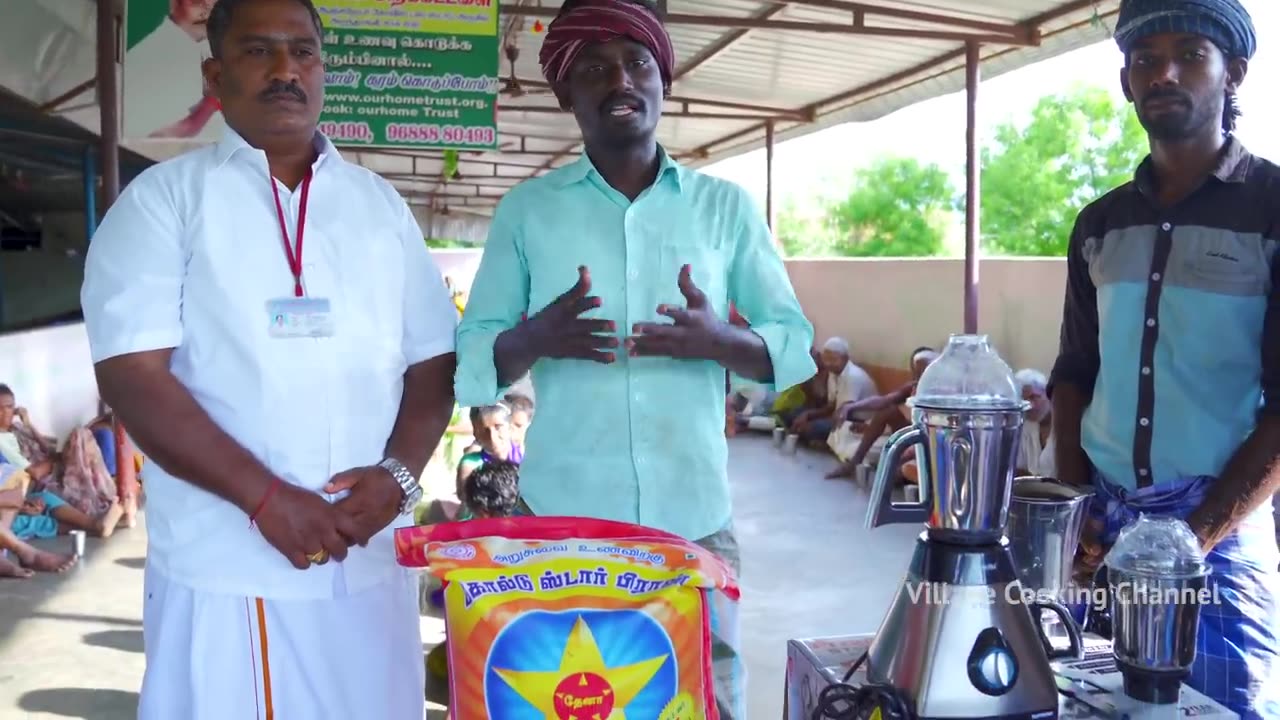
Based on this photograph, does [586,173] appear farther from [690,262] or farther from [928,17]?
[928,17]

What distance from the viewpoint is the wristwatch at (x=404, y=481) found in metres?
1.54

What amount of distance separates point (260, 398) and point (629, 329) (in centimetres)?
56

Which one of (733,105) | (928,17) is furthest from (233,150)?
(733,105)

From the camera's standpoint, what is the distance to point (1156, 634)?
4.02ft

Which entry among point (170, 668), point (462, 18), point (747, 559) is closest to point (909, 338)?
point (747, 559)

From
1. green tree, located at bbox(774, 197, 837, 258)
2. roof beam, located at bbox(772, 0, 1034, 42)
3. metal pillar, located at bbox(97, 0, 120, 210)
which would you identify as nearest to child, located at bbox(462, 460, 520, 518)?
metal pillar, located at bbox(97, 0, 120, 210)

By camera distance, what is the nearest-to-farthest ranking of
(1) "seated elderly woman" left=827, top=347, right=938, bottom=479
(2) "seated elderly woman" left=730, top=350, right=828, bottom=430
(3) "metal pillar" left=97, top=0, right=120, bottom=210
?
(3) "metal pillar" left=97, top=0, right=120, bottom=210, (1) "seated elderly woman" left=827, top=347, right=938, bottom=479, (2) "seated elderly woman" left=730, top=350, right=828, bottom=430

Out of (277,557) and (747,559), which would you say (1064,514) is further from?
(747,559)

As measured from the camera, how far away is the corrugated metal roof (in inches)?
281

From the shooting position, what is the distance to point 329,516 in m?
1.45

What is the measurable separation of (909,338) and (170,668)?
9.67m

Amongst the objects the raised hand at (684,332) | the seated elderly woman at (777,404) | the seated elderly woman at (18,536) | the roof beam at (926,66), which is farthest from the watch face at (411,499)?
the seated elderly woman at (777,404)

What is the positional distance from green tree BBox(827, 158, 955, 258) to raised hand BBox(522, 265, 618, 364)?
3713cm

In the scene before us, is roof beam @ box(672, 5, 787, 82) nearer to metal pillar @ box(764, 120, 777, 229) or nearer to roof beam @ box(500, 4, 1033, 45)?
roof beam @ box(500, 4, 1033, 45)
